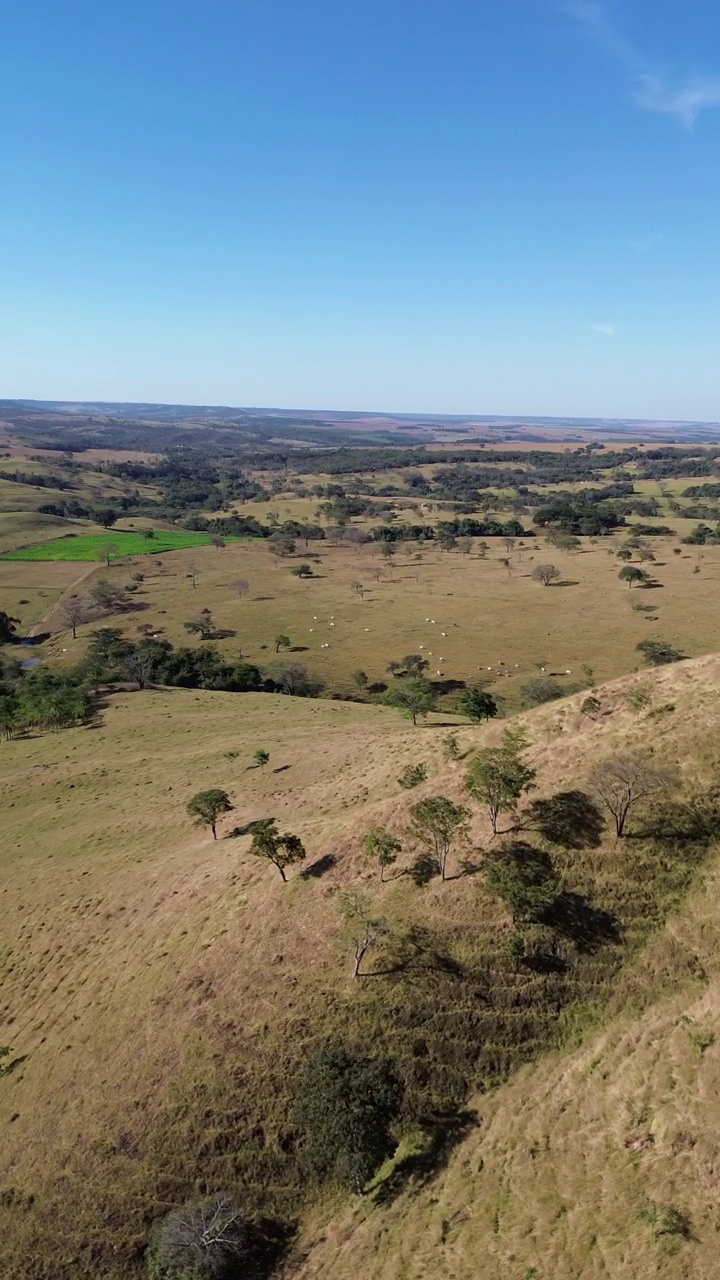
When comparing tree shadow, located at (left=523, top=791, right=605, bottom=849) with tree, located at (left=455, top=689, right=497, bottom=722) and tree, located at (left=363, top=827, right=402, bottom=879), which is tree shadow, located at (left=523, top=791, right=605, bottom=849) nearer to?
tree, located at (left=363, top=827, right=402, bottom=879)

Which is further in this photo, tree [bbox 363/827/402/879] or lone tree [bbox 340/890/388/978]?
tree [bbox 363/827/402/879]

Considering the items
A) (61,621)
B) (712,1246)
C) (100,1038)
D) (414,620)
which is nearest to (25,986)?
(100,1038)

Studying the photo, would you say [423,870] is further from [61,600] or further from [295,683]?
[61,600]

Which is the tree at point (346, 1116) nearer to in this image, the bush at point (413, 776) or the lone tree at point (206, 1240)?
the lone tree at point (206, 1240)

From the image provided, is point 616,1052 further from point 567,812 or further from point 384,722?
point 384,722

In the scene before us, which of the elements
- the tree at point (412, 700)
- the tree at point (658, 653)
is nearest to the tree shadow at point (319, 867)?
the tree at point (412, 700)

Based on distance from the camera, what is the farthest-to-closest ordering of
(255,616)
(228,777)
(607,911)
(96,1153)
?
(255,616)
(228,777)
(607,911)
(96,1153)

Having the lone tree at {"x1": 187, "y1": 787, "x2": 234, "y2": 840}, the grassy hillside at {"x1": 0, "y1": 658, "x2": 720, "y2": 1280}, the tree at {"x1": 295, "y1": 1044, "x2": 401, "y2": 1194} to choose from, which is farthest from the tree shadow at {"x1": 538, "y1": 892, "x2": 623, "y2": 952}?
the lone tree at {"x1": 187, "y1": 787, "x2": 234, "y2": 840}

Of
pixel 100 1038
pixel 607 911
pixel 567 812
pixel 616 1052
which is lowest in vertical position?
pixel 100 1038
